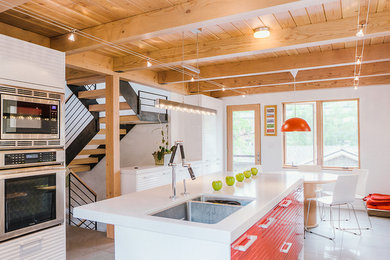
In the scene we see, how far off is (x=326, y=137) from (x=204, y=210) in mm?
5318

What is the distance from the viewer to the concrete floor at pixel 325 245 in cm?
382

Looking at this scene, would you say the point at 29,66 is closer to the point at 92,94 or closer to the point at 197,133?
the point at 92,94

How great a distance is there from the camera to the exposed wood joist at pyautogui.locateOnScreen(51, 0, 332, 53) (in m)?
2.38

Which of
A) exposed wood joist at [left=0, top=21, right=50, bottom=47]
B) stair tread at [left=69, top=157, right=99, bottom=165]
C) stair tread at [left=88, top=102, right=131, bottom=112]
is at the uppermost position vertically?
exposed wood joist at [left=0, top=21, right=50, bottom=47]

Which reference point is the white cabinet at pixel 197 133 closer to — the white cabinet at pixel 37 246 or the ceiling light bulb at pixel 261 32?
→ the ceiling light bulb at pixel 261 32

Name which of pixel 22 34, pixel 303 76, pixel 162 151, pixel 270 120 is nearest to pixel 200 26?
pixel 22 34

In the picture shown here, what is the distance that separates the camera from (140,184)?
456 centimetres

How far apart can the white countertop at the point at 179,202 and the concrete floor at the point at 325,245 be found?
1.59 meters

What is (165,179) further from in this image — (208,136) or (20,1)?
(20,1)

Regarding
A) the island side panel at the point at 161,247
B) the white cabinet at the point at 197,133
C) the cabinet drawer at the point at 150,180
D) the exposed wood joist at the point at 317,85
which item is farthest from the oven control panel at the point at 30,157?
the exposed wood joist at the point at 317,85

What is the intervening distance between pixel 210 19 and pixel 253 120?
517 cm

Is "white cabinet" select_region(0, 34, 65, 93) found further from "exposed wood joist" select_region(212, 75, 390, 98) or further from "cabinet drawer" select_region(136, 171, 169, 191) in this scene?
"exposed wood joist" select_region(212, 75, 390, 98)

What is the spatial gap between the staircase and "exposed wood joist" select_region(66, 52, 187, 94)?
0.40m

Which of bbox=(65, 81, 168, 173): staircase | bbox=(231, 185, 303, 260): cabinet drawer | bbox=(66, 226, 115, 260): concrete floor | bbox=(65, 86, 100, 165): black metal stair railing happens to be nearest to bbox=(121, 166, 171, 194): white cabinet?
bbox=(66, 226, 115, 260): concrete floor
